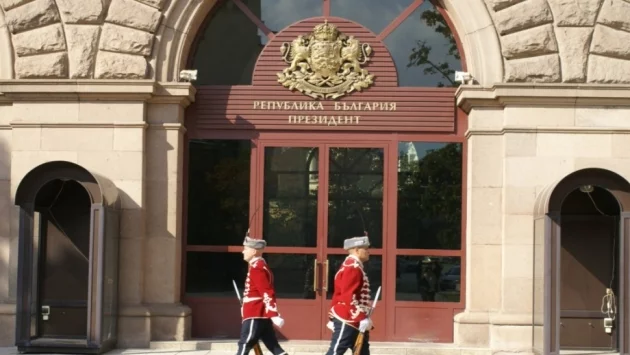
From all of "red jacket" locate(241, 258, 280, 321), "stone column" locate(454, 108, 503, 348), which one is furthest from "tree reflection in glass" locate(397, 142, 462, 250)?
"red jacket" locate(241, 258, 280, 321)

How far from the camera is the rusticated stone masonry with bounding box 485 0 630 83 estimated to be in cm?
1421

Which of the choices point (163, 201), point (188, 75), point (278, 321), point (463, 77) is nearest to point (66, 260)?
point (163, 201)

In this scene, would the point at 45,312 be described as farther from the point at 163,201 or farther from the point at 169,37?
the point at 169,37

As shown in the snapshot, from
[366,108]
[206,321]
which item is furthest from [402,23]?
[206,321]

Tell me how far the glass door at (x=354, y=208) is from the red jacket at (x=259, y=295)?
9.78 feet

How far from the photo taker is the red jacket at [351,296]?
37.4 ft

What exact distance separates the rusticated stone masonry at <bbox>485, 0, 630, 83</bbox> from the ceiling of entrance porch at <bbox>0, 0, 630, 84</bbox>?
0.01m

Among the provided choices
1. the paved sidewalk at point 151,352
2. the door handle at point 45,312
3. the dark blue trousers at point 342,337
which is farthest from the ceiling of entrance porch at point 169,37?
the dark blue trousers at point 342,337

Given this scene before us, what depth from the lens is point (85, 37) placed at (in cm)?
1463

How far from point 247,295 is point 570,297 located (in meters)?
4.86

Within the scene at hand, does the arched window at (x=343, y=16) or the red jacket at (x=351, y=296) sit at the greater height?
the arched window at (x=343, y=16)

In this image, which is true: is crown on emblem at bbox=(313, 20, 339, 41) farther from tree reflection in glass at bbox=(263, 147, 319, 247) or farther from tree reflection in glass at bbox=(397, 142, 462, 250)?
tree reflection in glass at bbox=(397, 142, 462, 250)

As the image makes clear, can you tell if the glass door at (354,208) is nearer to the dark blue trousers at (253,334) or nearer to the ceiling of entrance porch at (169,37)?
the ceiling of entrance porch at (169,37)

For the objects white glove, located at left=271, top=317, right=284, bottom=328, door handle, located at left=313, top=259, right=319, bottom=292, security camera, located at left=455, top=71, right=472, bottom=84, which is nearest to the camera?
white glove, located at left=271, top=317, right=284, bottom=328
